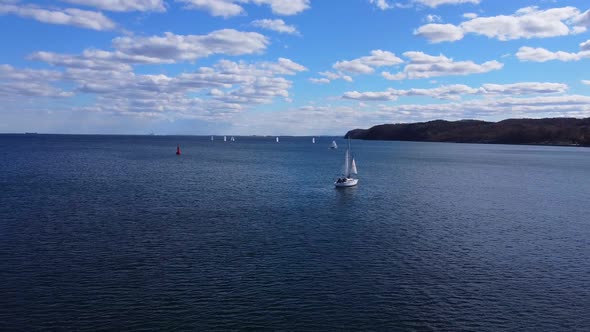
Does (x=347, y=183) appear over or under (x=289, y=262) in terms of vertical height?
over

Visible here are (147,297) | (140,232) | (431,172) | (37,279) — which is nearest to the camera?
(147,297)

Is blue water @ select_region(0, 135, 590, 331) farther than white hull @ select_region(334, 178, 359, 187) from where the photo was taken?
No

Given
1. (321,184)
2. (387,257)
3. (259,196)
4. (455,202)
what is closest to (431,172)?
(321,184)

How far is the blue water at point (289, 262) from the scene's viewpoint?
111 ft

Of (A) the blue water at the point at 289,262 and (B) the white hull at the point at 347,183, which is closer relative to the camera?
(A) the blue water at the point at 289,262

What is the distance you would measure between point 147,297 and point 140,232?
21006 millimetres

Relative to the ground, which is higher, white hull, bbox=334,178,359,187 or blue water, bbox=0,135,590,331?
white hull, bbox=334,178,359,187

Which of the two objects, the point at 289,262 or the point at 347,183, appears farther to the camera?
the point at 347,183

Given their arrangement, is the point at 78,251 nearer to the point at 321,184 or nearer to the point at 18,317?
the point at 18,317

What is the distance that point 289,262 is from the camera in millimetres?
45438

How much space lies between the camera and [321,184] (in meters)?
109

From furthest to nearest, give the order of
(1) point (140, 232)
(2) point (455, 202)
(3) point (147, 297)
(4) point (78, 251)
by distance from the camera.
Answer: (2) point (455, 202)
(1) point (140, 232)
(4) point (78, 251)
(3) point (147, 297)

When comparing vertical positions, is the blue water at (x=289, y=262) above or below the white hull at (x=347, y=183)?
below

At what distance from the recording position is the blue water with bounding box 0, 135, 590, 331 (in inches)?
1329
